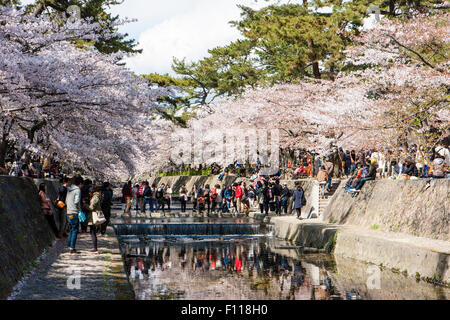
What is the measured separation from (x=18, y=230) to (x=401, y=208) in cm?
1099

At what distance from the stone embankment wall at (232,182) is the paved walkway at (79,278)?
1480 centimetres

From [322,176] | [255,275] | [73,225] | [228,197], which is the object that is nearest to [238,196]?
[228,197]

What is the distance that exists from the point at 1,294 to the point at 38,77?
277 inches

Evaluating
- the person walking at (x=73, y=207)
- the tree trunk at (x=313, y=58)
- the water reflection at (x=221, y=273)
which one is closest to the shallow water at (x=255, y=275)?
the water reflection at (x=221, y=273)

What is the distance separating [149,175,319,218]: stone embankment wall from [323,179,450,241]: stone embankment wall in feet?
16.2

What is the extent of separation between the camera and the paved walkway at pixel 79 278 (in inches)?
324

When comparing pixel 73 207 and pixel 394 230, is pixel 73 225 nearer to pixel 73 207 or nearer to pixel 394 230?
pixel 73 207

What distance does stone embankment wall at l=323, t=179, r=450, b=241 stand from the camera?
1410cm

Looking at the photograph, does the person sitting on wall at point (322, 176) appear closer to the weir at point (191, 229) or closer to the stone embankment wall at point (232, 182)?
the stone embankment wall at point (232, 182)

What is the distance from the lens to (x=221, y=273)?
13383mm

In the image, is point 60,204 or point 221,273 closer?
point 221,273

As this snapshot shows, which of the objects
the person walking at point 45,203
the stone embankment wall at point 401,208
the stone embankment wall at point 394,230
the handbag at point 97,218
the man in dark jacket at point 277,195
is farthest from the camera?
the man in dark jacket at point 277,195
